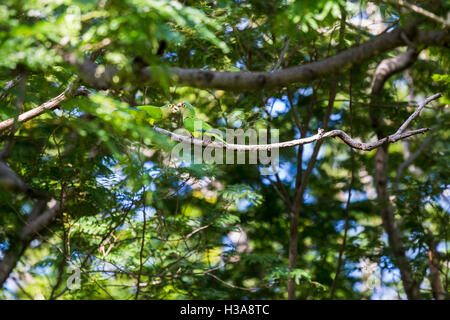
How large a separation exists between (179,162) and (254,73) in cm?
146

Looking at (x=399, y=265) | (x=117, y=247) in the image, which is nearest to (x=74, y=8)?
(x=117, y=247)

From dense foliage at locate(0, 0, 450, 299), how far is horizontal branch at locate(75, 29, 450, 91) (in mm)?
28

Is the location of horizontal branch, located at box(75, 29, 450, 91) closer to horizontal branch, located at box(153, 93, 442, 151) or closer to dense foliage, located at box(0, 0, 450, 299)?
dense foliage, located at box(0, 0, 450, 299)

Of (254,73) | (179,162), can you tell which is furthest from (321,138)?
(179,162)

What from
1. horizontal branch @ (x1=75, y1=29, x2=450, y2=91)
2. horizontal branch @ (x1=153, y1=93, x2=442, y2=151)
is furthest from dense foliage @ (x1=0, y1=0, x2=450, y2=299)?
horizontal branch @ (x1=153, y1=93, x2=442, y2=151)

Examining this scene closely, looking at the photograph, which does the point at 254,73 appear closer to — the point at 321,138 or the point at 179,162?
the point at 321,138

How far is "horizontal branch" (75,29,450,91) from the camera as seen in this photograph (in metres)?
1.74

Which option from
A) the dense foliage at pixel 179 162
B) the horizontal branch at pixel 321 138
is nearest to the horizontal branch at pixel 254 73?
the dense foliage at pixel 179 162

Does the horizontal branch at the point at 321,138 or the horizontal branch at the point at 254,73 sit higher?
the horizontal branch at the point at 254,73

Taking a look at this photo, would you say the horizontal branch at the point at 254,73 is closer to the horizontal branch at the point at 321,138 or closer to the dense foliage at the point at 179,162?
the dense foliage at the point at 179,162

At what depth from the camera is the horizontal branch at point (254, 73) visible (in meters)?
1.74

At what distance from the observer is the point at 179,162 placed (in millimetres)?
3363

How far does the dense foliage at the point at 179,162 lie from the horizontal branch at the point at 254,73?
3 centimetres

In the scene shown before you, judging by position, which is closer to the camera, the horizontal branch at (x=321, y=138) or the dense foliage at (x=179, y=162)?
the dense foliage at (x=179, y=162)
